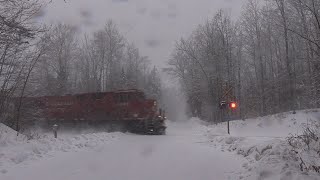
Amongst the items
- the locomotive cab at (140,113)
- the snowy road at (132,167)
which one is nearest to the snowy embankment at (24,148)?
the snowy road at (132,167)

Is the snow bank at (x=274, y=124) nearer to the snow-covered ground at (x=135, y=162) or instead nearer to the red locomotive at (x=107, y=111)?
the red locomotive at (x=107, y=111)

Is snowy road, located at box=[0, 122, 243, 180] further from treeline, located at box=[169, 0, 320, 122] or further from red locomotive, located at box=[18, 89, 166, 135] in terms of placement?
treeline, located at box=[169, 0, 320, 122]

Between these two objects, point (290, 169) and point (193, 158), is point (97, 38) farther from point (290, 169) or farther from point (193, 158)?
point (290, 169)

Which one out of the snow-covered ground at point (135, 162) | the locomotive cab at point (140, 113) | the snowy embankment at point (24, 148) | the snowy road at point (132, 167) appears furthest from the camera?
the locomotive cab at point (140, 113)

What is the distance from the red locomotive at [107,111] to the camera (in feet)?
108

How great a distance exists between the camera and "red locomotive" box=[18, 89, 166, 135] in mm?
32875

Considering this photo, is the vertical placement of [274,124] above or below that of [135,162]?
above

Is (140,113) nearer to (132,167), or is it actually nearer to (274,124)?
(274,124)

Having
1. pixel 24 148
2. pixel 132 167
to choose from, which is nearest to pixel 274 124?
pixel 132 167

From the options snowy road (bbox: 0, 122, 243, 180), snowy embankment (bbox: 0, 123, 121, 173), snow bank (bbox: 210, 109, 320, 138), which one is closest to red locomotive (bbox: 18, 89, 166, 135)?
snow bank (bbox: 210, 109, 320, 138)

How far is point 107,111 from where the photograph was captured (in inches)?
1330

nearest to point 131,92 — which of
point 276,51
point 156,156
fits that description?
point 156,156

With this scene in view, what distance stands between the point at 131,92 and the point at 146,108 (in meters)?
1.90

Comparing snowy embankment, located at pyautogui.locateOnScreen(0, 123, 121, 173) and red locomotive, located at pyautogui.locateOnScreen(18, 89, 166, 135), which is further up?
red locomotive, located at pyautogui.locateOnScreen(18, 89, 166, 135)
